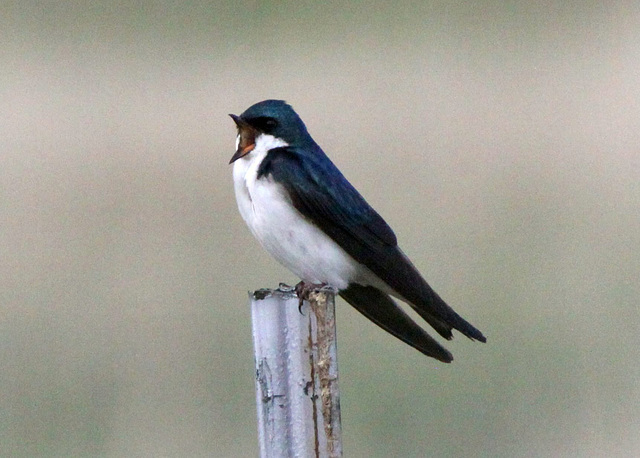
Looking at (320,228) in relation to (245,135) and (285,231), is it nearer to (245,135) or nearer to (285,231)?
(285,231)

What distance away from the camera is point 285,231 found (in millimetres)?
2723

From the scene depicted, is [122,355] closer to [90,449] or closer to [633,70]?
[90,449]

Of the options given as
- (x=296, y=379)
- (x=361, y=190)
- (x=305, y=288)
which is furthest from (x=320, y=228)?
(x=361, y=190)

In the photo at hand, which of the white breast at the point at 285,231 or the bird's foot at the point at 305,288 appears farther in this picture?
Answer: the white breast at the point at 285,231

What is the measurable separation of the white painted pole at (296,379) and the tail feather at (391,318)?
2.12 feet

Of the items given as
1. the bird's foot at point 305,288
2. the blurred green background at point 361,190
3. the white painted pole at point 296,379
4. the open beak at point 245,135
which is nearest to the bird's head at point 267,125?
the open beak at point 245,135

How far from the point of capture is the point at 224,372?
393cm

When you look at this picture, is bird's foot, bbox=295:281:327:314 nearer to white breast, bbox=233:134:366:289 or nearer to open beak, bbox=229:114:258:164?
white breast, bbox=233:134:366:289

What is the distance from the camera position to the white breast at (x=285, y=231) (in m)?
2.71

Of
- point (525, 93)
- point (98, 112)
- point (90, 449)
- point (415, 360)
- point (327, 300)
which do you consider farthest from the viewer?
point (525, 93)

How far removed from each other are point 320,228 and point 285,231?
0.28 ft

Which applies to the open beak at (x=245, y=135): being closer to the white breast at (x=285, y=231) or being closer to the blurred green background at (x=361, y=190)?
the white breast at (x=285, y=231)

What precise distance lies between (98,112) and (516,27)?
263cm

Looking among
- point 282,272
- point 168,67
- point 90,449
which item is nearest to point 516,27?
point 168,67
